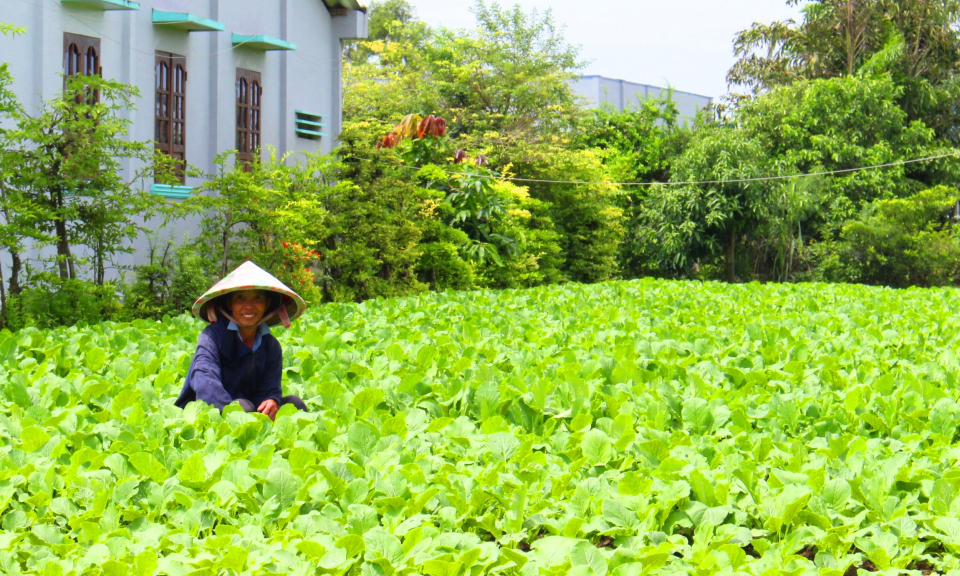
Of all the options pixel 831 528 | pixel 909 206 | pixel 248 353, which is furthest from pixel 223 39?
pixel 909 206

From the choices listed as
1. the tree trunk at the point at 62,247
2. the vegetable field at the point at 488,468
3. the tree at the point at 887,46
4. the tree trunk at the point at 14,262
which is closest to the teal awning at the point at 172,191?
the tree trunk at the point at 62,247

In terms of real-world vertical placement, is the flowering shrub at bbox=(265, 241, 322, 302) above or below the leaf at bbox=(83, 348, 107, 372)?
above

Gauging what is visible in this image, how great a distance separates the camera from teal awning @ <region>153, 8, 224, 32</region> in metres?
11.7

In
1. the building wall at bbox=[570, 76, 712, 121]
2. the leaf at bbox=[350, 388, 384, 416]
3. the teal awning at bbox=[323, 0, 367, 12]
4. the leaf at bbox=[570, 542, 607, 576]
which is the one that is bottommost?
the leaf at bbox=[570, 542, 607, 576]

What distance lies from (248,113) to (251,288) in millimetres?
→ 9868

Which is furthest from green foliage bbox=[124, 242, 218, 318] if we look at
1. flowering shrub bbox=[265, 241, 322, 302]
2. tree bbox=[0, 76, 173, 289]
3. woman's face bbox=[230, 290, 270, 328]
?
woman's face bbox=[230, 290, 270, 328]

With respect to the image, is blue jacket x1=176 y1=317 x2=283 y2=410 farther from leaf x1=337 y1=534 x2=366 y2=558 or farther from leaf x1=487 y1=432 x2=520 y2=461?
leaf x1=337 y1=534 x2=366 y2=558

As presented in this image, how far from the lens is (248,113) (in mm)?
13461

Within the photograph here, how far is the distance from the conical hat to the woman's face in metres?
0.05

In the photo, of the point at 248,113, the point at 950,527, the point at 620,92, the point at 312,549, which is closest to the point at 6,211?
the point at 248,113

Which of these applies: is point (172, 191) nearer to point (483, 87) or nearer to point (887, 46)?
point (483, 87)

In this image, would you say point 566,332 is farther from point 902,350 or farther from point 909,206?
point 909,206

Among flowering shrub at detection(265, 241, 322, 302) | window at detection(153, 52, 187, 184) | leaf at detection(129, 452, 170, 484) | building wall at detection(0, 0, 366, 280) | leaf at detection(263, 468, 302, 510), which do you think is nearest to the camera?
leaf at detection(263, 468, 302, 510)

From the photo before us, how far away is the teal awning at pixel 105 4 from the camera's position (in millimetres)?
10578
